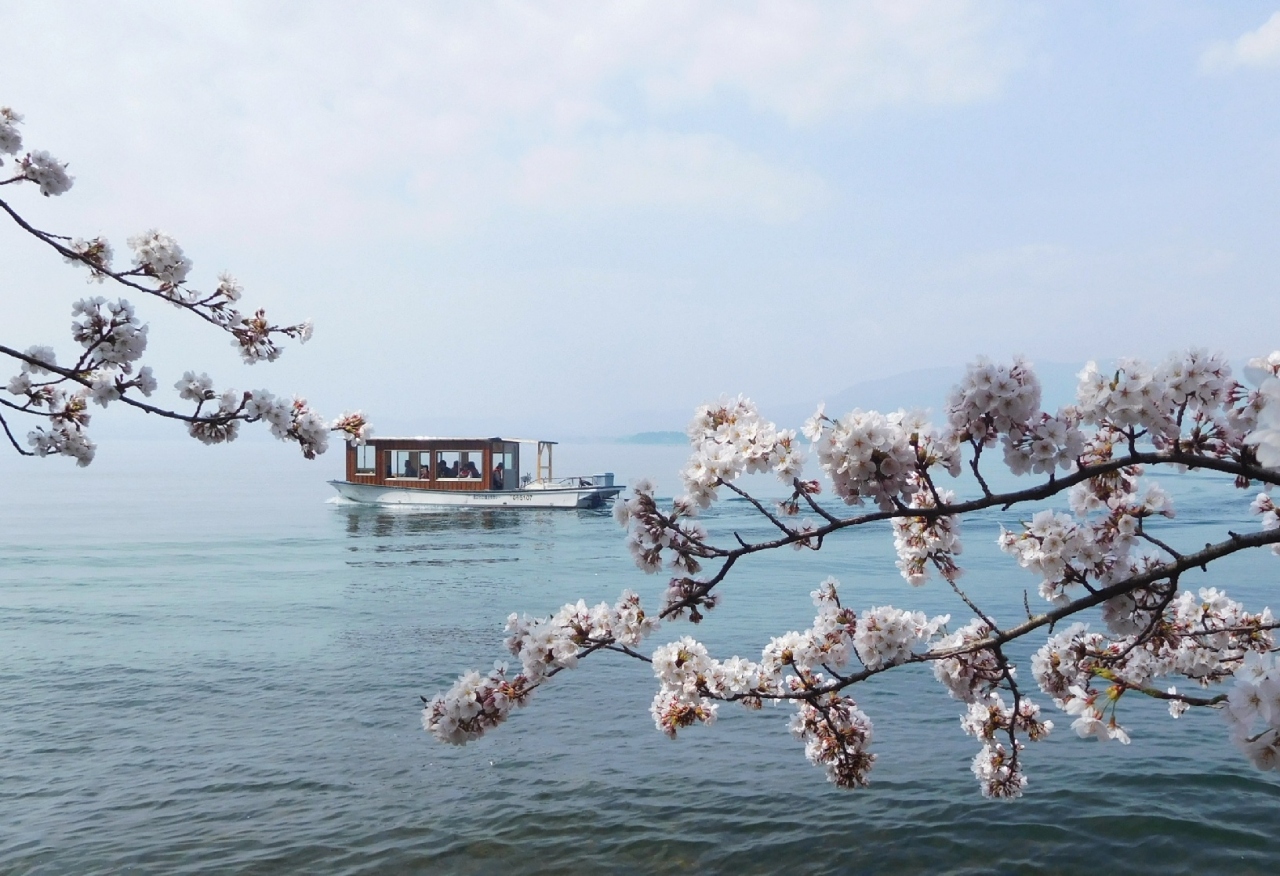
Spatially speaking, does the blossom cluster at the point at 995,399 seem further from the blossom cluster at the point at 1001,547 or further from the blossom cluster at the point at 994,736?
the blossom cluster at the point at 994,736

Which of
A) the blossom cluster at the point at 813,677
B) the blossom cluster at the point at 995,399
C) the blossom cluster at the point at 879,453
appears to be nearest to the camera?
the blossom cluster at the point at 995,399

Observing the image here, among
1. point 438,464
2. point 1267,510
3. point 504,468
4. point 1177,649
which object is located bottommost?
point 1177,649

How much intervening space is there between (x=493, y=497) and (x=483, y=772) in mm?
31827

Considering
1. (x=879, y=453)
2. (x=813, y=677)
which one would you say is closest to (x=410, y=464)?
(x=813, y=677)

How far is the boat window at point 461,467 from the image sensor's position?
4134 cm

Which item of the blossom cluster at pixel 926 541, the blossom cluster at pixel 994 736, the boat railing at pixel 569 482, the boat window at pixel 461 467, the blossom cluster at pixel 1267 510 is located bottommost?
the blossom cluster at pixel 994 736

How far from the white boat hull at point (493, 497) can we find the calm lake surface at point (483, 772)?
2061cm

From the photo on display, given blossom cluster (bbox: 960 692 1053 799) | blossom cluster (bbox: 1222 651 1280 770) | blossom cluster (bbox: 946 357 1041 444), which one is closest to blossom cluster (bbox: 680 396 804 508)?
blossom cluster (bbox: 946 357 1041 444)

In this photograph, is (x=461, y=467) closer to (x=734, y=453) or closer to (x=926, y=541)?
(x=926, y=541)

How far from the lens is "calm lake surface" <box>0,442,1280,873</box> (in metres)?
7.77

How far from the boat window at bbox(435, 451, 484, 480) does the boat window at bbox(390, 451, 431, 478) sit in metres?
0.47

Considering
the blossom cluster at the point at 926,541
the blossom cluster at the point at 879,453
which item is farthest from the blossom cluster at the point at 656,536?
the blossom cluster at the point at 926,541

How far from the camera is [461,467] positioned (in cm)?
4156

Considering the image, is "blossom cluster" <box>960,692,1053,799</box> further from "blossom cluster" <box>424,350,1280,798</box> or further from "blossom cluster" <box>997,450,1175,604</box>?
"blossom cluster" <box>997,450,1175,604</box>
